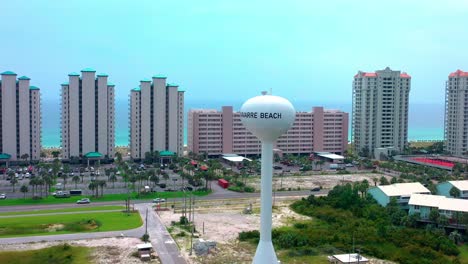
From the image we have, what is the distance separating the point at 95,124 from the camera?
5850 centimetres

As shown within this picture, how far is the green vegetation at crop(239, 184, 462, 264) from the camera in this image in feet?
84.7

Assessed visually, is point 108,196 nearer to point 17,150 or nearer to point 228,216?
point 228,216

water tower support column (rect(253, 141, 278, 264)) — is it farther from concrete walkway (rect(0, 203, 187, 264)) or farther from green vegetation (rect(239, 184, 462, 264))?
green vegetation (rect(239, 184, 462, 264))

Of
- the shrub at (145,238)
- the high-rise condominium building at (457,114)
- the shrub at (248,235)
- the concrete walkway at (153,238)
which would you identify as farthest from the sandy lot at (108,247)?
the high-rise condominium building at (457,114)

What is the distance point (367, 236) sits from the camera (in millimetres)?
28203

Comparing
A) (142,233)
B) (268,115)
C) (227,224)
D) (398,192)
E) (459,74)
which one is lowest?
(142,233)

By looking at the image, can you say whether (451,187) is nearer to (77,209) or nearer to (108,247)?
(108,247)

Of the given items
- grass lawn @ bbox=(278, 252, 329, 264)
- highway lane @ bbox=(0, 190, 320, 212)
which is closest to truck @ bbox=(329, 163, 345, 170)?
highway lane @ bbox=(0, 190, 320, 212)

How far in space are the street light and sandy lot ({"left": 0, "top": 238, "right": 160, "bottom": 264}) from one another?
24.9 ft

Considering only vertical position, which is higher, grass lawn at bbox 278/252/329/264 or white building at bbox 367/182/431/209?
white building at bbox 367/182/431/209

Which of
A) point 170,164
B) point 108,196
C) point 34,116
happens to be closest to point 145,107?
point 170,164

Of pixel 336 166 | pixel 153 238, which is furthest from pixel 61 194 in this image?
pixel 336 166

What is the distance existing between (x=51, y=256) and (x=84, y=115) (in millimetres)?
34895

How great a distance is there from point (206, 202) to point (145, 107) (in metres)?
24.6
